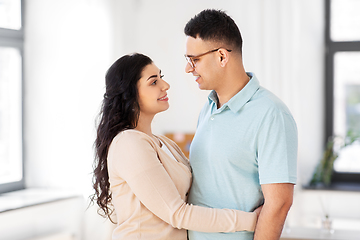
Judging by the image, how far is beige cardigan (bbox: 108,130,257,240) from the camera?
1569mm

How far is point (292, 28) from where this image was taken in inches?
146

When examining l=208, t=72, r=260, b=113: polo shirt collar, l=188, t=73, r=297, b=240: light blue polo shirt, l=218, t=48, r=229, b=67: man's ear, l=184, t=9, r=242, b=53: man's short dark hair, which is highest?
l=184, t=9, r=242, b=53: man's short dark hair

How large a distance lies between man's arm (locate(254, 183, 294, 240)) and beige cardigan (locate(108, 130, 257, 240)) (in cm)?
5

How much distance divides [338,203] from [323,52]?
1.42 m

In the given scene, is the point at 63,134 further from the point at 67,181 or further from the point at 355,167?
the point at 355,167

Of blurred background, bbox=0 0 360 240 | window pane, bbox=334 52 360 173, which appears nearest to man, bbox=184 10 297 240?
blurred background, bbox=0 0 360 240

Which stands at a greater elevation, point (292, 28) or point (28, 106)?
point (292, 28)

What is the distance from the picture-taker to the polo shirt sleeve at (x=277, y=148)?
4.79 ft

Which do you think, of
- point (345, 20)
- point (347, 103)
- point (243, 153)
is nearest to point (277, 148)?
point (243, 153)

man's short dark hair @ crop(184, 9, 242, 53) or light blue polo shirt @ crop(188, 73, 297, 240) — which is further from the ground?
man's short dark hair @ crop(184, 9, 242, 53)

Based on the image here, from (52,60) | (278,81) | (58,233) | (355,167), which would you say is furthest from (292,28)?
(58,233)

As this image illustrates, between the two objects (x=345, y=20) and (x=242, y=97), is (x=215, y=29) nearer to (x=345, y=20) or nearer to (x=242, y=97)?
(x=242, y=97)

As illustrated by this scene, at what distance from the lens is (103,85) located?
3371 millimetres

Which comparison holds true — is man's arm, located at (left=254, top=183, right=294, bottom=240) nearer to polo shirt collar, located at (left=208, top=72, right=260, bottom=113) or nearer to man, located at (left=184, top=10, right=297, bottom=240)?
man, located at (left=184, top=10, right=297, bottom=240)
